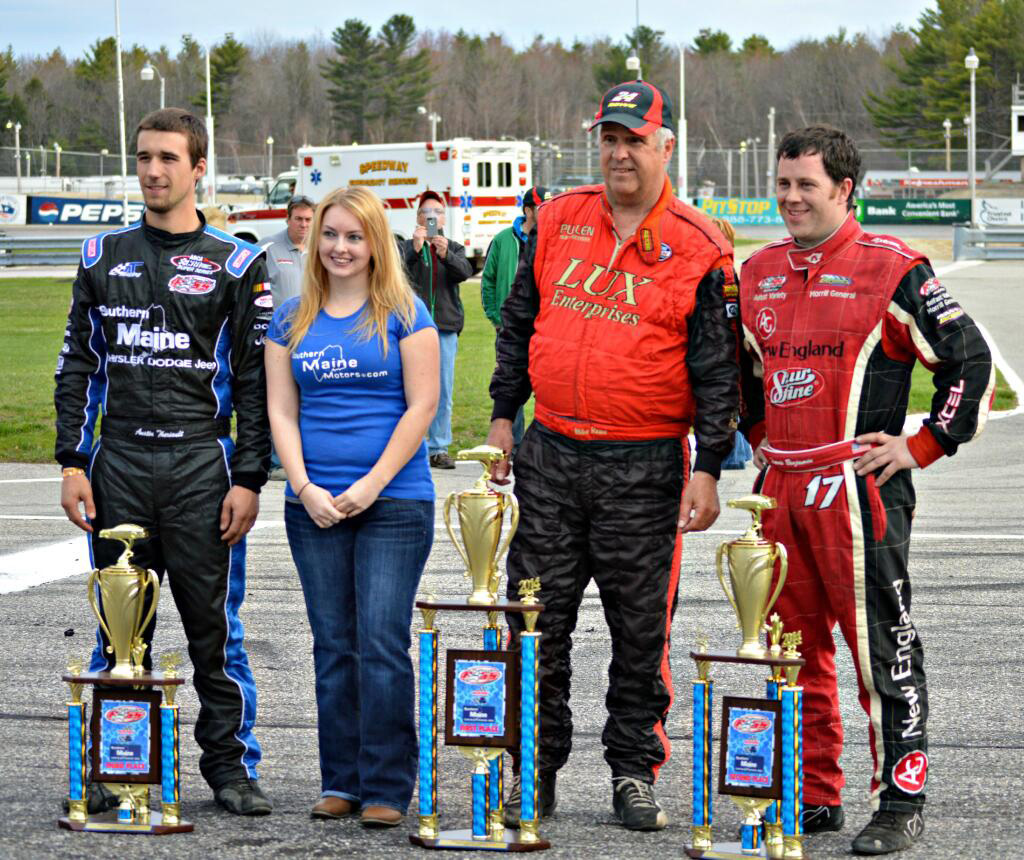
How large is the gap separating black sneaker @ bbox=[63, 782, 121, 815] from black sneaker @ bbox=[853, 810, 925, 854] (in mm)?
2225

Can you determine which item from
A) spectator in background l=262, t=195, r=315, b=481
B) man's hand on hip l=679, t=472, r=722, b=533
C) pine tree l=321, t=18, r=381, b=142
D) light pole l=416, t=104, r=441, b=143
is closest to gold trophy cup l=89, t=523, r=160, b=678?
man's hand on hip l=679, t=472, r=722, b=533

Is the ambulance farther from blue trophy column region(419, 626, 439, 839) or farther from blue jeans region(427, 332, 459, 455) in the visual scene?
blue trophy column region(419, 626, 439, 839)

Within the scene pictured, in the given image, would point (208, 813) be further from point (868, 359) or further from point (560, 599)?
point (868, 359)

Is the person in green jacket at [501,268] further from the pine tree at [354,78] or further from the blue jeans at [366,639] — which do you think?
the pine tree at [354,78]

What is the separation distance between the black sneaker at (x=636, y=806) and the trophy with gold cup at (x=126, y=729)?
1279mm

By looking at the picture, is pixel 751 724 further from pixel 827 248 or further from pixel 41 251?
pixel 41 251

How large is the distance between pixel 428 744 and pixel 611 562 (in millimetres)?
806

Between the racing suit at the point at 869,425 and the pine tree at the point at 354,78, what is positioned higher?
the pine tree at the point at 354,78

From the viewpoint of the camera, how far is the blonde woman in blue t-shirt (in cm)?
459

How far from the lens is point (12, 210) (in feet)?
198

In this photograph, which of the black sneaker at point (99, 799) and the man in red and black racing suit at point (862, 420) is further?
the black sneaker at point (99, 799)

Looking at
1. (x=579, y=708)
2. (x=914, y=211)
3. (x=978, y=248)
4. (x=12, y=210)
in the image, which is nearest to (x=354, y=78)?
(x=12, y=210)

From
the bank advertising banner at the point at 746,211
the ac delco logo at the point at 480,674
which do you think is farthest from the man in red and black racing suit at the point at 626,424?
the bank advertising banner at the point at 746,211

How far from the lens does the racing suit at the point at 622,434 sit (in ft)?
15.2
